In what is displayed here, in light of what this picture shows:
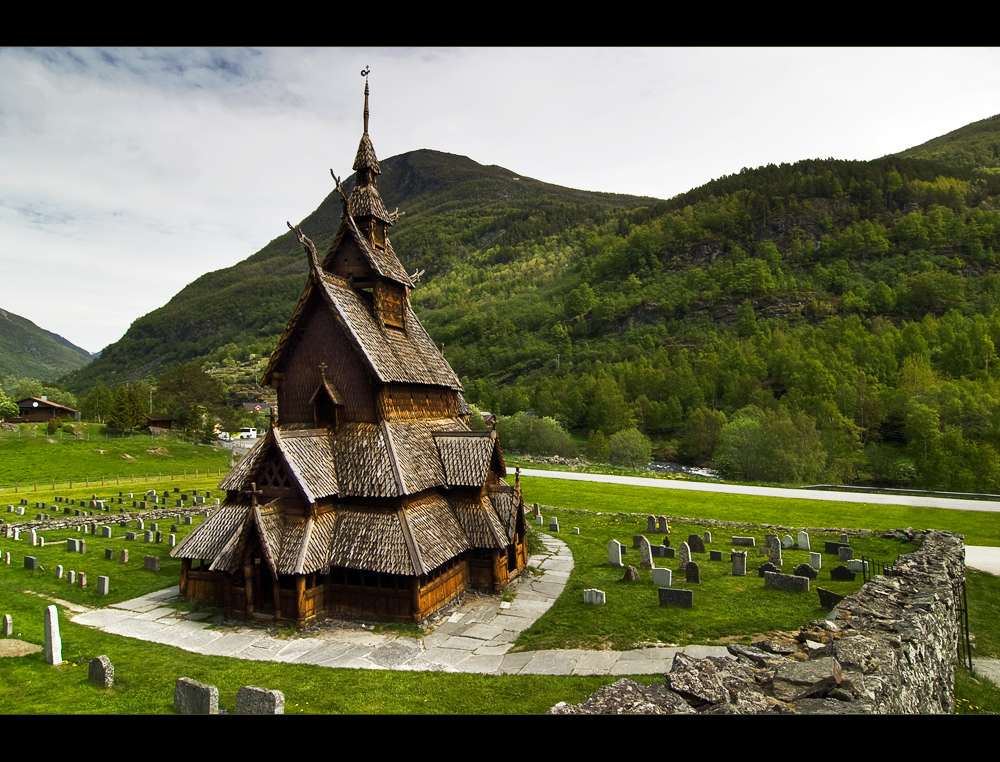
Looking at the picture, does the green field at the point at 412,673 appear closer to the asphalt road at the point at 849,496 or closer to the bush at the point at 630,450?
the asphalt road at the point at 849,496

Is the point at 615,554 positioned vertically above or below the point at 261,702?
below

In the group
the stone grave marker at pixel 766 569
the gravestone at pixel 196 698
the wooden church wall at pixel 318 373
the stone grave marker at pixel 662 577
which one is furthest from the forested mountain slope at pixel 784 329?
the gravestone at pixel 196 698

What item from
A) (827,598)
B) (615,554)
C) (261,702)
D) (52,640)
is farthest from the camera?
(615,554)

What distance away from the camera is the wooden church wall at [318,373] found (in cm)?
1912

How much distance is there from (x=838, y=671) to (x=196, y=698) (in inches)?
422

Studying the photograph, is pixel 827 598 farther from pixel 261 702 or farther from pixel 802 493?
pixel 802 493

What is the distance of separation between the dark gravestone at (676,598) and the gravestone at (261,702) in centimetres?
1209

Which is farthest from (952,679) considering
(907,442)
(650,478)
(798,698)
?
(907,442)

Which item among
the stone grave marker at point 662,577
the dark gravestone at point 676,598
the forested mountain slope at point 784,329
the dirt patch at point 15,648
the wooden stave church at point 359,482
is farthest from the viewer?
the forested mountain slope at point 784,329

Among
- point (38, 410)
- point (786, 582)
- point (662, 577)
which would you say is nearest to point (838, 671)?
point (662, 577)

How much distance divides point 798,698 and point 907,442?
6574cm

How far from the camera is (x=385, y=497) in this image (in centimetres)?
1709

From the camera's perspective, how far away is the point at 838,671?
720 centimetres

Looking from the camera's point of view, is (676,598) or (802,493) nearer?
(676,598)
